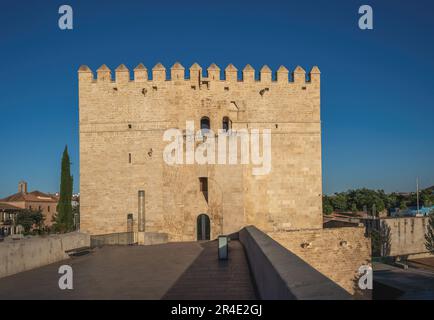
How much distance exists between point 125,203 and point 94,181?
1689 mm

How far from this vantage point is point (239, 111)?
699 inches

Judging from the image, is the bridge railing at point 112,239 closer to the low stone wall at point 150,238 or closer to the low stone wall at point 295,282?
the low stone wall at point 150,238

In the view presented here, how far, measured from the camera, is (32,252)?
26.6 feet

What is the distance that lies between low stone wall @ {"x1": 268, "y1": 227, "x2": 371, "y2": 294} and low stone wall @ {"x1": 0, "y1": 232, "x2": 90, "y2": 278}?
8.19 m

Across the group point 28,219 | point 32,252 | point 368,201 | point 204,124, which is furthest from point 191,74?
point 368,201

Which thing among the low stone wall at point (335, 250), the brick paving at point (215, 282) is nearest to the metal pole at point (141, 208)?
the low stone wall at point (335, 250)

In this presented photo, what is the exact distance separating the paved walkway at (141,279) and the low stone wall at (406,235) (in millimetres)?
29829

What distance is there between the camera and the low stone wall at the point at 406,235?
35281 mm

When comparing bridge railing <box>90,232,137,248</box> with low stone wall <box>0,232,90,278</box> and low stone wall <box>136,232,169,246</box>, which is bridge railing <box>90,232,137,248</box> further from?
low stone wall <box>0,232,90,278</box>

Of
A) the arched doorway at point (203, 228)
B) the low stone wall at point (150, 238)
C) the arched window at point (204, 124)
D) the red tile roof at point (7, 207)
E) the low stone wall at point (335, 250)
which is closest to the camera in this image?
the low stone wall at point (150, 238)

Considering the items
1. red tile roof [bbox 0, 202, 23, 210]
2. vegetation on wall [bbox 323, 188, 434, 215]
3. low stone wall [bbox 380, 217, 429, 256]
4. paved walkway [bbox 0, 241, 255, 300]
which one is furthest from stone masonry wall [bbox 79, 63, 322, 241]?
vegetation on wall [bbox 323, 188, 434, 215]

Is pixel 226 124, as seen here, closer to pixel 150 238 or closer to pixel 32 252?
pixel 150 238
